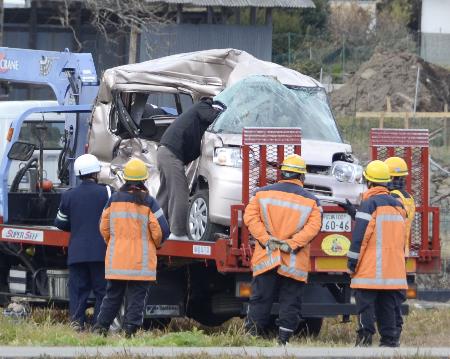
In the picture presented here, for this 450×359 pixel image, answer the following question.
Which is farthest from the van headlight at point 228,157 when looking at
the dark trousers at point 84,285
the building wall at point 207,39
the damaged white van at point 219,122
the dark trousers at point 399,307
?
the building wall at point 207,39

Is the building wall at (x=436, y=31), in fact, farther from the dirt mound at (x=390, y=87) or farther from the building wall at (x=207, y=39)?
the building wall at (x=207, y=39)

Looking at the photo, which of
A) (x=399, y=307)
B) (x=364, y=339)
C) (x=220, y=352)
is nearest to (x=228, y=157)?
(x=399, y=307)

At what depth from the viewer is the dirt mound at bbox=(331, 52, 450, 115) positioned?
36844 millimetres

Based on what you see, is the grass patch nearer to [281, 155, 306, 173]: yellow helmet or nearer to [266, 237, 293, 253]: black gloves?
[266, 237, 293, 253]: black gloves

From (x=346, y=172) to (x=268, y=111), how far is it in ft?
4.05

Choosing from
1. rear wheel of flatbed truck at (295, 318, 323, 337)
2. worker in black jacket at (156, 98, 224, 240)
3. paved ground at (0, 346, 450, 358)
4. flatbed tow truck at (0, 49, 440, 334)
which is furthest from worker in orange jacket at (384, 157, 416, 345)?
paved ground at (0, 346, 450, 358)

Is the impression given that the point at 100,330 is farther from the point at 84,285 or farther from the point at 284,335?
the point at 284,335

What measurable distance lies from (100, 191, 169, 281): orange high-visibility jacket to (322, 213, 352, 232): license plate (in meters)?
1.51

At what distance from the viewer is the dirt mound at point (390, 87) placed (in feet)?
121

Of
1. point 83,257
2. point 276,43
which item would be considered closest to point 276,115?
point 83,257

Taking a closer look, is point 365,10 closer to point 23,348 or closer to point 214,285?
point 214,285

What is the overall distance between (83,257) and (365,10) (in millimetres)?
40867

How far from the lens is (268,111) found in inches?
528

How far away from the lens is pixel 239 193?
12.4 metres
